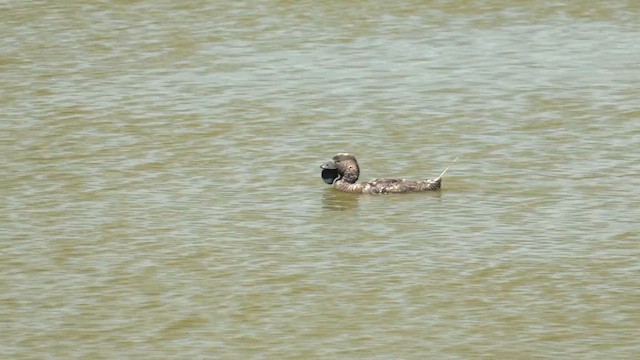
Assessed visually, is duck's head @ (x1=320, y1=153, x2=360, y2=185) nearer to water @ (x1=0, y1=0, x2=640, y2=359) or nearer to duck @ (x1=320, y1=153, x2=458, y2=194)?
duck @ (x1=320, y1=153, x2=458, y2=194)

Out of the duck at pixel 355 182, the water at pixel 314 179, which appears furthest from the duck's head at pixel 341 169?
the water at pixel 314 179

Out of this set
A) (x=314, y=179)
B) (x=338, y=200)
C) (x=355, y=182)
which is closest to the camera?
(x=338, y=200)

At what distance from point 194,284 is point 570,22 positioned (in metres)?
8.68

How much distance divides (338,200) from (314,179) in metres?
0.46

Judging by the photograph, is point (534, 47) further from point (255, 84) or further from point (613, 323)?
point (613, 323)

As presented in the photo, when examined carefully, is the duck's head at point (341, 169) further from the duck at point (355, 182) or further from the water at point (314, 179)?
the water at point (314, 179)

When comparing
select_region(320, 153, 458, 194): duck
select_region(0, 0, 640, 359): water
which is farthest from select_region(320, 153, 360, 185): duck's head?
select_region(0, 0, 640, 359): water

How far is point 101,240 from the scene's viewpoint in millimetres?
10562

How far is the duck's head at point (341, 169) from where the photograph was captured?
38.5 ft

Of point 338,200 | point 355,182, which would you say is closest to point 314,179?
point 355,182

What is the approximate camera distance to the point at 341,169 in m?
11.8

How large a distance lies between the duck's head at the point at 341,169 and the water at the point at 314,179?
0.38 ft

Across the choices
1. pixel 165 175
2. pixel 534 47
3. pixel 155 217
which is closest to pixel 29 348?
pixel 155 217

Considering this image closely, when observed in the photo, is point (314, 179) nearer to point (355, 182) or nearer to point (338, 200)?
point (355, 182)
